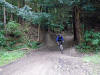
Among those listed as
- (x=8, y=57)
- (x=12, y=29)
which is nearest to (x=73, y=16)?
(x=12, y=29)

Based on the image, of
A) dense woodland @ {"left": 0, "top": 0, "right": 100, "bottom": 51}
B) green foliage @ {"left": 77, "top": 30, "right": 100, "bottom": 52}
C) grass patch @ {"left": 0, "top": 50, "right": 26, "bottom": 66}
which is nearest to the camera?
grass patch @ {"left": 0, "top": 50, "right": 26, "bottom": 66}

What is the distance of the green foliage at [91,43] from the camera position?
10.7m

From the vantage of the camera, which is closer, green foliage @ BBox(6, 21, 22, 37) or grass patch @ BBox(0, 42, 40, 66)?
grass patch @ BBox(0, 42, 40, 66)

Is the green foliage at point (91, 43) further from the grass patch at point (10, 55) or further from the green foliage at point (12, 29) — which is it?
the green foliage at point (12, 29)

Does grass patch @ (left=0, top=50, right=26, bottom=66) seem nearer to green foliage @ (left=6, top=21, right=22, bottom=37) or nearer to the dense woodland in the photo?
the dense woodland

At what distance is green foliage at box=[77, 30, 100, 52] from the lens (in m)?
10.7

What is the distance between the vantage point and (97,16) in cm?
1474

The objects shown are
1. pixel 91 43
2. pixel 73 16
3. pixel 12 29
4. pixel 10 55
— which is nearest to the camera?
pixel 10 55

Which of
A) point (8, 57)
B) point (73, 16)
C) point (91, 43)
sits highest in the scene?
point (73, 16)

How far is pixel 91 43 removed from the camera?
37.5 feet

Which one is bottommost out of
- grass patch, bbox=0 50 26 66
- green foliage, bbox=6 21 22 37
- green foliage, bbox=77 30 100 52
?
grass patch, bbox=0 50 26 66

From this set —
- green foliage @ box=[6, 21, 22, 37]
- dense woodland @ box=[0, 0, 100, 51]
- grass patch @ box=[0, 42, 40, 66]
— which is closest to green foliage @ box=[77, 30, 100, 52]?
dense woodland @ box=[0, 0, 100, 51]

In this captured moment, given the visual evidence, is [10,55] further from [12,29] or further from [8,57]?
[12,29]

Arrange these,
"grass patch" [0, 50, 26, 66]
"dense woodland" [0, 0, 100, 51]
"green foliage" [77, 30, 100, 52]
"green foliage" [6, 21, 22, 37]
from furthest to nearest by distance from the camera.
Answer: "green foliage" [6, 21, 22, 37] < "dense woodland" [0, 0, 100, 51] < "green foliage" [77, 30, 100, 52] < "grass patch" [0, 50, 26, 66]
